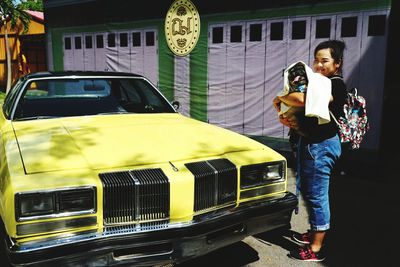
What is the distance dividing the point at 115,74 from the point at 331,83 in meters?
2.39

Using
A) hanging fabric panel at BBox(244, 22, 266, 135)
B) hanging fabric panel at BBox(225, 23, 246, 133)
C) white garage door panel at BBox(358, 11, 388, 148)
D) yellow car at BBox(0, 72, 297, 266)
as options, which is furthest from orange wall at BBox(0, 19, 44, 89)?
yellow car at BBox(0, 72, 297, 266)

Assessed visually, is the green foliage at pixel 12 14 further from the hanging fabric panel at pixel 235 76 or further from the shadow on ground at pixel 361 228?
the shadow on ground at pixel 361 228

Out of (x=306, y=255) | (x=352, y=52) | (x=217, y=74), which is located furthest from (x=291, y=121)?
(x=217, y=74)

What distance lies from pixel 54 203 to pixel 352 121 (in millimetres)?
2267

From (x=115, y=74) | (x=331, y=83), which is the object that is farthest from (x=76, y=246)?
(x=115, y=74)

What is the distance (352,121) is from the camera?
3.05 metres

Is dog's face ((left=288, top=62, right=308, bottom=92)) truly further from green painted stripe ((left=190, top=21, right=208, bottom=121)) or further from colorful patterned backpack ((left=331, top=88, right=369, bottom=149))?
green painted stripe ((left=190, top=21, right=208, bottom=121))

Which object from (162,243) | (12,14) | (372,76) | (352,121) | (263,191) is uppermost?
(12,14)

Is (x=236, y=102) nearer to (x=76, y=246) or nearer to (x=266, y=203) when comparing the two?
(x=266, y=203)

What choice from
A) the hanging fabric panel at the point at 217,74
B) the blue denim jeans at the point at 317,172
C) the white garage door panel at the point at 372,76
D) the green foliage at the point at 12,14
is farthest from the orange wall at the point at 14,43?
the blue denim jeans at the point at 317,172

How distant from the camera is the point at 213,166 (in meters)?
2.61

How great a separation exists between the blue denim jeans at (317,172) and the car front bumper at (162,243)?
0.98ft

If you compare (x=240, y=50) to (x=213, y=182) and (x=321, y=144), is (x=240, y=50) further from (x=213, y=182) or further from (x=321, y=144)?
(x=213, y=182)

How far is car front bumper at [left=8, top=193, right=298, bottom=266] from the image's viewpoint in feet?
6.98
